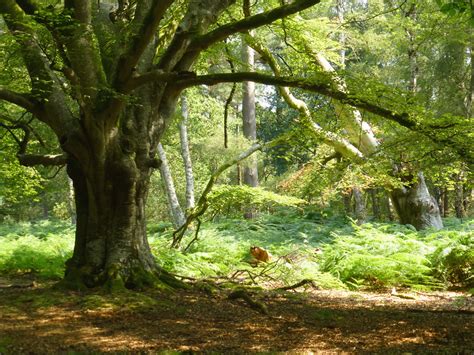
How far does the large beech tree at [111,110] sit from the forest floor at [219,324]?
2.31ft

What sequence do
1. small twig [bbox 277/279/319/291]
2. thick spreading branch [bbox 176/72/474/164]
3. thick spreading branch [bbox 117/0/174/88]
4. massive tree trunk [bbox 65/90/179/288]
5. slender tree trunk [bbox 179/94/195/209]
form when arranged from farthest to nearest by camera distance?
slender tree trunk [bbox 179/94/195/209] < small twig [bbox 277/279/319/291] < massive tree trunk [bbox 65/90/179/288] < thick spreading branch [bbox 176/72/474/164] < thick spreading branch [bbox 117/0/174/88]

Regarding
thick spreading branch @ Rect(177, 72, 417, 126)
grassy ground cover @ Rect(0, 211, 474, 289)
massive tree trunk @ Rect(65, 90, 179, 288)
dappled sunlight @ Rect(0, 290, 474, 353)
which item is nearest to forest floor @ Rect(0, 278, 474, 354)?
dappled sunlight @ Rect(0, 290, 474, 353)

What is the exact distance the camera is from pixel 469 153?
5.63 m

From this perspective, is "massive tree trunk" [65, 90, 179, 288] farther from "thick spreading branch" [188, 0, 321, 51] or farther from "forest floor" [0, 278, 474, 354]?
"thick spreading branch" [188, 0, 321, 51]

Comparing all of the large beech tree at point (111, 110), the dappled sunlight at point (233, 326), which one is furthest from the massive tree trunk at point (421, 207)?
the large beech tree at point (111, 110)

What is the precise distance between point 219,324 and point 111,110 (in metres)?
2.92

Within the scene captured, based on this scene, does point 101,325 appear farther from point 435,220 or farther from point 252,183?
point 252,183

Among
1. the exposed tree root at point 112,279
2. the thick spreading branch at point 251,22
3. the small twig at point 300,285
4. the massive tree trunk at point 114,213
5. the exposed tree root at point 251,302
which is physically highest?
the thick spreading branch at point 251,22

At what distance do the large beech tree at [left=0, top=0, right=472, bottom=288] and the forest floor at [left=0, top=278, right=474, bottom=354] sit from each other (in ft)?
2.31

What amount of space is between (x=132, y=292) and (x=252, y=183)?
12363 mm

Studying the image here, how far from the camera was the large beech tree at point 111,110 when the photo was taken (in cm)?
582

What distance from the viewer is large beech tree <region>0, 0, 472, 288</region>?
5824mm

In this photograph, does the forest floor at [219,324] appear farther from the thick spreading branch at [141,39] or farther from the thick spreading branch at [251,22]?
the thick spreading branch at [251,22]

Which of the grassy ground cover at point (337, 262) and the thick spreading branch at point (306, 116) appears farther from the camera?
the grassy ground cover at point (337, 262)
